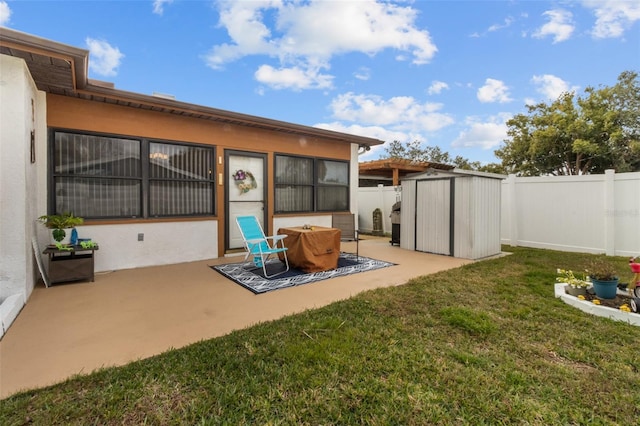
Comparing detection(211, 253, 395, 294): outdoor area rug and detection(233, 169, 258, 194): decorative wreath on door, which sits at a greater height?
detection(233, 169, 258, 194): decorative wreath on door

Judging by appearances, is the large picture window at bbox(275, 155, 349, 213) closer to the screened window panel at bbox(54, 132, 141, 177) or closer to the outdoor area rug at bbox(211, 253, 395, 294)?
the outdoor area rug at bbox(211, 253, 395, 294)

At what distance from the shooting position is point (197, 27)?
7.70 meters

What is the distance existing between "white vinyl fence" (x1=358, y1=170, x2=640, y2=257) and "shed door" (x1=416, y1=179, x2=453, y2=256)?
264cm

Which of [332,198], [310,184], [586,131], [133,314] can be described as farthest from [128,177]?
[586,131]

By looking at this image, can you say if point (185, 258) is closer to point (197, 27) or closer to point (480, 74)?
point (197, 27)

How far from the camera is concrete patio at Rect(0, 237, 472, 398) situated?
2.38m

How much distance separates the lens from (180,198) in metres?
6.10

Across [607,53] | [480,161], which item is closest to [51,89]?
[607,53]

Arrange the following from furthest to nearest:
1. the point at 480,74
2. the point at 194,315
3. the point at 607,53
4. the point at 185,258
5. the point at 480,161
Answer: the point at 480,161 → the point at 480,74 → the point at 607,53 → the point at 185,258 → the point at 194,315

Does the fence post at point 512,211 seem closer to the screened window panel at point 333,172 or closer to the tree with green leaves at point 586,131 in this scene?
the screened window panel at point 333,172

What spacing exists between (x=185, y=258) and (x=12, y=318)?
119 inches

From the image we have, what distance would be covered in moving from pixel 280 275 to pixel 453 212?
398 cm

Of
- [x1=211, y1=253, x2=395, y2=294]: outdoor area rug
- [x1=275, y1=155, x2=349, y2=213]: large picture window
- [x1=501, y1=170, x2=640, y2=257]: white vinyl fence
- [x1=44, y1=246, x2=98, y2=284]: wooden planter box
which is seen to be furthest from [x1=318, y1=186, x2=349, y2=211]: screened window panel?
[x1=44, y1=246, x2=98, y2=284]: wooden planter box

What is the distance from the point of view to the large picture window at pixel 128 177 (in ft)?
16.4
